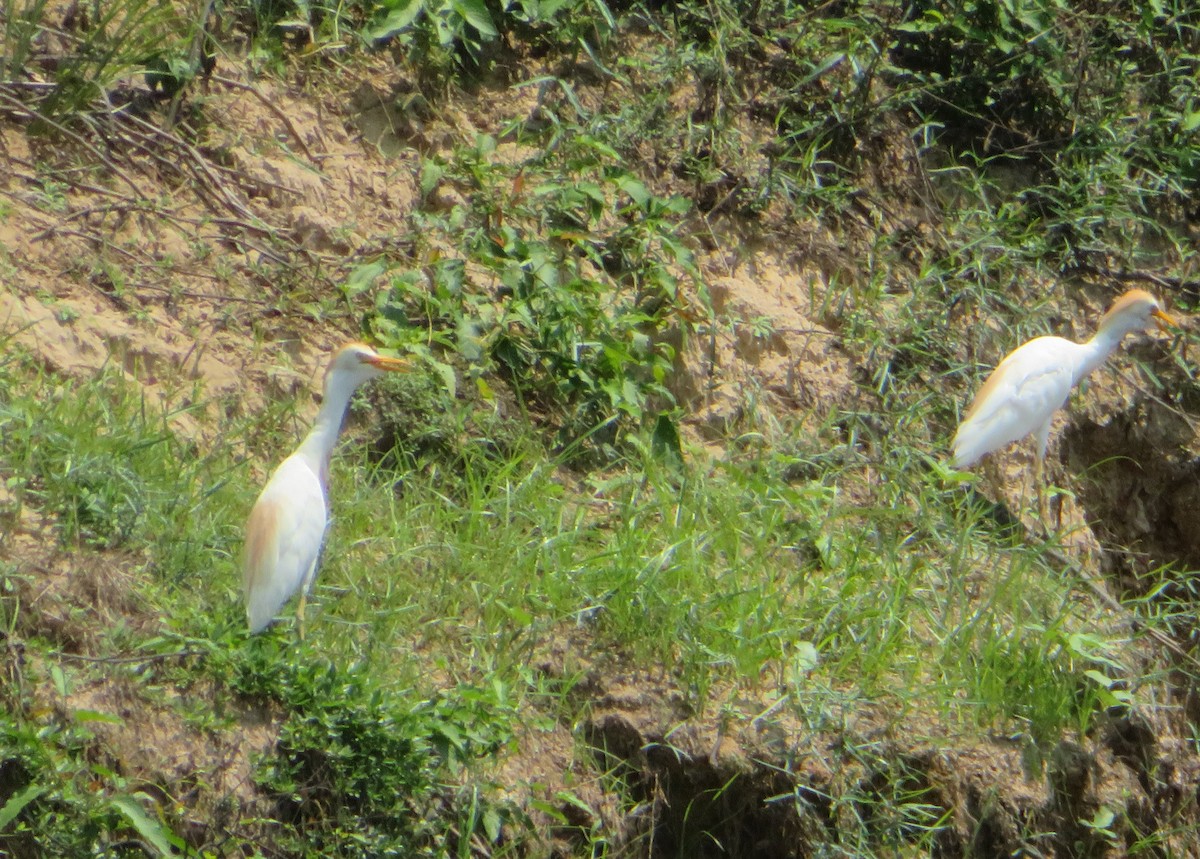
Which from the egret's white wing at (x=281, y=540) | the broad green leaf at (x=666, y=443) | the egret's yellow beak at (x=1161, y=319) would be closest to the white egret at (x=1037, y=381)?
the egret's yellow beak at (x=1161, y=319)

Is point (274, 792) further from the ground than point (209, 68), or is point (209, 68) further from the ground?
point (209, 68)

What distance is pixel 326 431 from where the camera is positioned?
4.40m

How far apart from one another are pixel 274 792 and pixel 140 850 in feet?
1.22

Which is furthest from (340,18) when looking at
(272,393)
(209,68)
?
(272,393)

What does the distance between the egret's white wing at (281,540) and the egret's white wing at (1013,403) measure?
266 centimetres

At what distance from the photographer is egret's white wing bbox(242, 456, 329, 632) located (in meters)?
3.90

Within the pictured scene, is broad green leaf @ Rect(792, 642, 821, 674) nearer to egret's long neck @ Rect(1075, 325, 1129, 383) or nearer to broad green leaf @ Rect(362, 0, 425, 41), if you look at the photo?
egret's long neck @ Rect(1075, 325, 1129, 383)

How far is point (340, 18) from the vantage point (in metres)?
6.08

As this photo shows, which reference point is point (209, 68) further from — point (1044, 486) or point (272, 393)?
point (1044, 486)

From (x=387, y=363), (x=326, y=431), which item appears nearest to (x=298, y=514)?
(x=326, y=431)

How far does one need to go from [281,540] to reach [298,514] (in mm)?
117

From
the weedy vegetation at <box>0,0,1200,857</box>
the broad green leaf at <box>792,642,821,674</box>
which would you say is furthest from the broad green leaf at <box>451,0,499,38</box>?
the broad green leaf at <box>792,642,821,674</box>

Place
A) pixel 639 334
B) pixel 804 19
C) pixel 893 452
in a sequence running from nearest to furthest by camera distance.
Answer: pixel 639 334
pixel 893 452
pixel 804 19

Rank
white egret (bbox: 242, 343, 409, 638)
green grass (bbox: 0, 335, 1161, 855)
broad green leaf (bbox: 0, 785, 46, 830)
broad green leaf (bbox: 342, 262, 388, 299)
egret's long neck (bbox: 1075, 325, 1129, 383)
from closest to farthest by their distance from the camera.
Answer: broad green leaf (bbox: 0, 785, 46, 830)
green grass (bbox: 0, 335, 1161, 855)
white egret (bbox: 242, 343, 409, 638)
broad green leaf (bbox: 342, 262, 388, 299)
egret's long neck (bbox: 1075, 325, 1129, 383)
